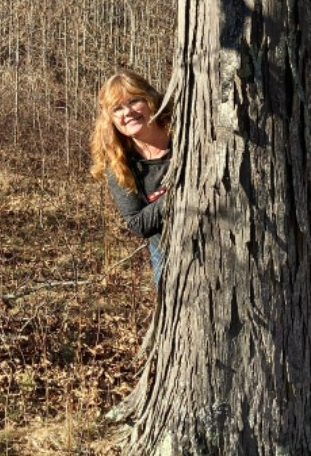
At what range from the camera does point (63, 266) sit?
6.08 metres

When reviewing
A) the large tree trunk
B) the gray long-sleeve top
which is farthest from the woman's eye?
the large tree trunk

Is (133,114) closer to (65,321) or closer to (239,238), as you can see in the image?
(239,238)

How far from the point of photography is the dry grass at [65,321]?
10.7ft

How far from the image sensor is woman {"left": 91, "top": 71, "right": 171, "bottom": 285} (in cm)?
281

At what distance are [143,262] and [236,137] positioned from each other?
359 cm

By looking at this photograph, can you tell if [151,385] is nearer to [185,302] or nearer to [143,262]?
[185,302]

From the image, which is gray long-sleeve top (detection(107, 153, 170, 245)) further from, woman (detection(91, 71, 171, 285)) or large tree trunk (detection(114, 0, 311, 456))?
large tree trunk (detection(114, 0, 311, 456))

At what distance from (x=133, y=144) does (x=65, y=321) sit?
1997 mm

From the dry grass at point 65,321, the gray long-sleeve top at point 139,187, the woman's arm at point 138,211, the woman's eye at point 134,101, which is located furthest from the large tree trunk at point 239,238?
the dry grass at point 65,321

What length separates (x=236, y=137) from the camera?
2049 millimetres

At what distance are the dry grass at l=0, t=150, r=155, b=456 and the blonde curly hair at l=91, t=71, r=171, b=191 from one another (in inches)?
41.7

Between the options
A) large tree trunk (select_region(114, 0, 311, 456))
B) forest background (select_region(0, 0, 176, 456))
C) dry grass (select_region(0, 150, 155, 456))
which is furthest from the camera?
forest background (select_region(0, 0, 176, 456))

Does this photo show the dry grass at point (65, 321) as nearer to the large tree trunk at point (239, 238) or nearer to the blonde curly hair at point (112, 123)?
the large tree trunk at point (239, 238)

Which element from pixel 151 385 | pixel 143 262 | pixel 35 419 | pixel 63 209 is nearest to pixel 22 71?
pixel 63 209
